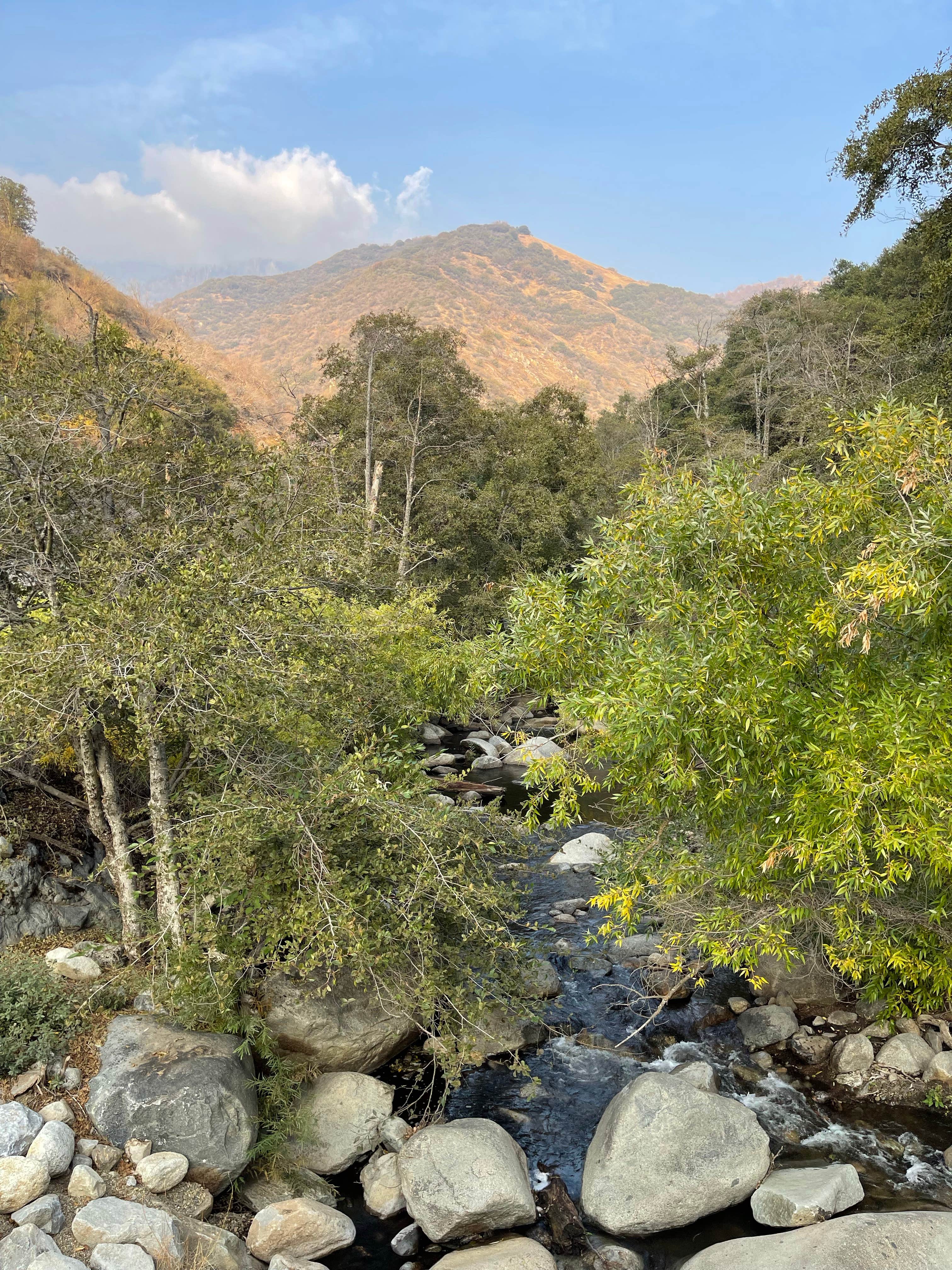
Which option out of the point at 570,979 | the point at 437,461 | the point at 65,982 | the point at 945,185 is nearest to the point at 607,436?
the point at 437,461

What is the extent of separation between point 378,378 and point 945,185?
21.0 metres

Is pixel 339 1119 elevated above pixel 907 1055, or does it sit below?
below

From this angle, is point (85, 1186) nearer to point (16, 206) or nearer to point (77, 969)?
point (77, 969)

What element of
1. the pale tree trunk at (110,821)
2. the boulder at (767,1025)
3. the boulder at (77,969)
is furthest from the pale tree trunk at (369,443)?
the boulder at (767,1025)

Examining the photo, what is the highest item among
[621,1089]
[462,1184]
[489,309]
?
[489,309]

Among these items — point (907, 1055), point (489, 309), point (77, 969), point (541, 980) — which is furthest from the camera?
point (489, 309)

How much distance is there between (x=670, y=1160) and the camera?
22.9 feet

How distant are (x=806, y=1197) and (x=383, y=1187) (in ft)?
12.0

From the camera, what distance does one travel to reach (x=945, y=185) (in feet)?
46.0

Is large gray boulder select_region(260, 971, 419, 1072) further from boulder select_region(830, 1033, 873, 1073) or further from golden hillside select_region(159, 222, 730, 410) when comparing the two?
golden hillside select_region(159, 222, 730, 410)

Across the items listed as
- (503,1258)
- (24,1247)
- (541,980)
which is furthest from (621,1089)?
(24,1247)

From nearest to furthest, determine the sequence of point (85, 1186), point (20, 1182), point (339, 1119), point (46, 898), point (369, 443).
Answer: point (20, 1182) < point (85, 1186) < point (339, 1119) < point (46, 898) < point (369, 443)

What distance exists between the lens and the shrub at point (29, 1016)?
7016mm

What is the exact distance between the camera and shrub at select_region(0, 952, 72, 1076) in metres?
7.02
